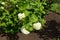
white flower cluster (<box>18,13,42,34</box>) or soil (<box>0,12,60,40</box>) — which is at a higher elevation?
white flower cluster (<box>18,13,42,34</box>)

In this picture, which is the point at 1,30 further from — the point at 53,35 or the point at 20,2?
the point at 53,35

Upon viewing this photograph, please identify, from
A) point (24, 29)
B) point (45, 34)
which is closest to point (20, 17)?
point (24, 29)

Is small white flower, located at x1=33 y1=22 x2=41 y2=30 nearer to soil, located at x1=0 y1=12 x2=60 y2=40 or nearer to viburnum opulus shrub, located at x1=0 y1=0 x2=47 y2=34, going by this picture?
viburnum opulus shrub, located at x1=0 y1=0 x2=47 y2=34

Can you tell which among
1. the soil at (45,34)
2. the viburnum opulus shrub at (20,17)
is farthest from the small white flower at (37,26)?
the soil at (45,34)

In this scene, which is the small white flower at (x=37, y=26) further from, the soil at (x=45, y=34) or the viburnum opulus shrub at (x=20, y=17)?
the soil at (x=45, y=34)

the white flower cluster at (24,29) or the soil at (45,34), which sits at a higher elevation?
the white flower cluster at (24,29)

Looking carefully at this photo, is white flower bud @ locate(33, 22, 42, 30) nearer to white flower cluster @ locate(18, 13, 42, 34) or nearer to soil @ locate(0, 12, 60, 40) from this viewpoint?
white flower cluster @ locate(18, 13, 42, 34)

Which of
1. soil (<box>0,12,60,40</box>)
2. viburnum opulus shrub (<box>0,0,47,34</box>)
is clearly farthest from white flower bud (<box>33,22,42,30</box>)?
soil (<box>0,12,60,40</box>)

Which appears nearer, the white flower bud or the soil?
the soil

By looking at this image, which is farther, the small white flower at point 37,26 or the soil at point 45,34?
the small white flower at point 37,26
